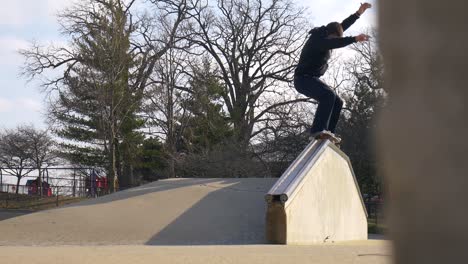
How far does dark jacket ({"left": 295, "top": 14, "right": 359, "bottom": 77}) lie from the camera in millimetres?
10125

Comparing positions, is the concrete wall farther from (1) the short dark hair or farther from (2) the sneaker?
(2) the sneaker

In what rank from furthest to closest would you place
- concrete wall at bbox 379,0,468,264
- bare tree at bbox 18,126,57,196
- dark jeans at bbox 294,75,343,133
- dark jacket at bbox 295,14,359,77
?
bare tree at bbox 18,126,57,196 → dark jeans at bbox 294,75,343,133 → dark jacket at bbox 295,14,359,77 → concrete wall at bbox 379,0,468,264

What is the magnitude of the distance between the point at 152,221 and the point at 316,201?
3.12m

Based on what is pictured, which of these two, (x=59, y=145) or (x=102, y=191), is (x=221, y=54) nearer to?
(x=59, y=145)

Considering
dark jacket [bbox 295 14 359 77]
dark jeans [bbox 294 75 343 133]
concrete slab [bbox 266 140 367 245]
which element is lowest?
concrete slab [bbox 266 140 367 245]

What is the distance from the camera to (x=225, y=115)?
128ft

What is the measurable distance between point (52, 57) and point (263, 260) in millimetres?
30374

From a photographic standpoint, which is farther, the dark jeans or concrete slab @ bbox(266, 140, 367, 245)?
the dark jeans

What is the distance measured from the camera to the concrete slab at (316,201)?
930 centimetres

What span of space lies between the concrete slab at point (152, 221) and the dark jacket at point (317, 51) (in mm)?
2967

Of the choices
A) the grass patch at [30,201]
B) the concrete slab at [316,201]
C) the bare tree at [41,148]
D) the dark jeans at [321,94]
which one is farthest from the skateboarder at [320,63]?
the bare tree at [41,148]

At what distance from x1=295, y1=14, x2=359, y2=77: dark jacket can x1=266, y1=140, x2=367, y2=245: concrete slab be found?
59.1 inches

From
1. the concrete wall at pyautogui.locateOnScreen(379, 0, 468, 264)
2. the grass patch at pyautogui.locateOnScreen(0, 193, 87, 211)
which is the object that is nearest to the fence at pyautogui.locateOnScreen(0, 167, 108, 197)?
the grass patch at pyautogui.locateOnScreen(0, 193, 87, 211)

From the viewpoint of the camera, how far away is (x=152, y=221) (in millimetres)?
11609
